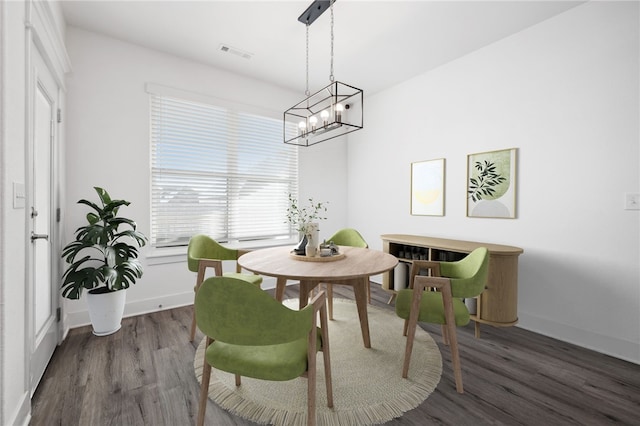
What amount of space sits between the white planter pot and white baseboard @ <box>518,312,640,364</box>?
12.9 ft

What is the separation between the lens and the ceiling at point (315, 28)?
254cm

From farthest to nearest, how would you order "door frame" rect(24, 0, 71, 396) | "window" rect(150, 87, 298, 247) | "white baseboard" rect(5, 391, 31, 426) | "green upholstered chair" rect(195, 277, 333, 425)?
"window" rect(150, 87, 298, 247) → "door frame" rect(24, 0, 71, 396) → "white baseboard" rect(5, 391, 31, 426) → "green upholstered chair" rect(195, 277, 333, 425)

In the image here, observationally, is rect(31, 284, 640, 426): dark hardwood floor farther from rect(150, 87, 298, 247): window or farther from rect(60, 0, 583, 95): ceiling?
rect(60, 0, 583, 95): ceiling

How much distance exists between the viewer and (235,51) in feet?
10.8

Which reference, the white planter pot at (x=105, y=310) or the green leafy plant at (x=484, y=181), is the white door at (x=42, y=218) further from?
the green leafy plant at (x=484, y=181)

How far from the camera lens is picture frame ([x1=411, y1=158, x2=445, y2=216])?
360cm

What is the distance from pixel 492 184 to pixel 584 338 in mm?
1599

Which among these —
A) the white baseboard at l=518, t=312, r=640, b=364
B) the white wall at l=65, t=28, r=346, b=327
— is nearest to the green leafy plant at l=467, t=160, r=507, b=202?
the white baseboard at l=518, t=312, r=640, b=364

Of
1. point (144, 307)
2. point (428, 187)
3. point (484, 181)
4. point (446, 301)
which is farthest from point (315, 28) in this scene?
point (144, 307)

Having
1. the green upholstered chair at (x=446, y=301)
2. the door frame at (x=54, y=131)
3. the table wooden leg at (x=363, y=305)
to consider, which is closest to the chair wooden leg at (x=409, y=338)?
the green upholstered chair at (x=446, y=301)

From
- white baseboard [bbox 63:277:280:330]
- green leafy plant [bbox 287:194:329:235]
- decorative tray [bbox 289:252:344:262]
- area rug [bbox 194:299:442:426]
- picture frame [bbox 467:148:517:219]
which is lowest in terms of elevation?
area rug [bbox 194:299:442:426]

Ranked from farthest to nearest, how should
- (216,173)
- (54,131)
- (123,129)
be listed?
(216,173) → (123,129) → (54,131)

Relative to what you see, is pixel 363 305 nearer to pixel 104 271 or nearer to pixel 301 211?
pixel 301 211

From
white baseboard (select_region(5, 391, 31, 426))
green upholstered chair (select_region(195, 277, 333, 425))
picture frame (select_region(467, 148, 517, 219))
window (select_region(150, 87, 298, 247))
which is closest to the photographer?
green upholstered chair (select_region(195, 277, 333, 425))
